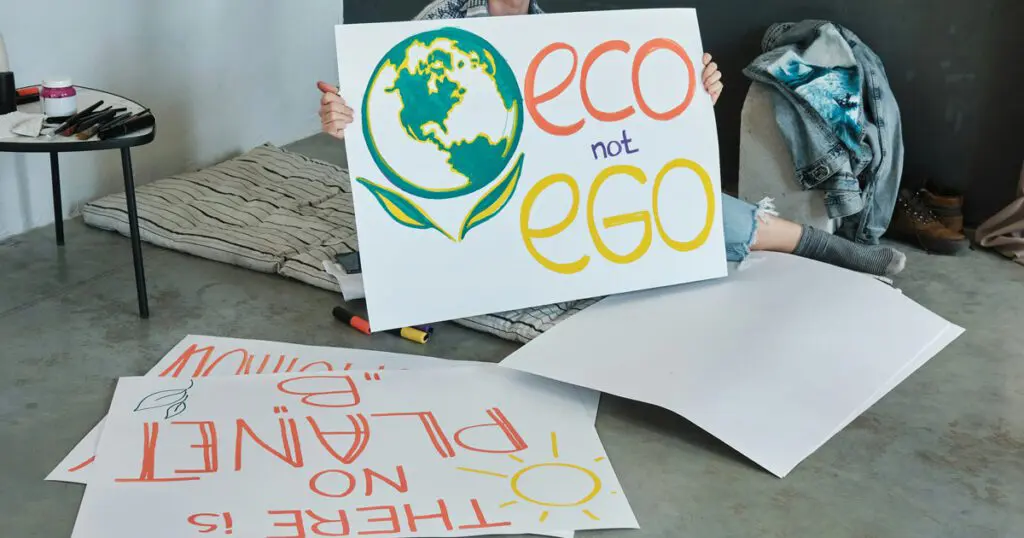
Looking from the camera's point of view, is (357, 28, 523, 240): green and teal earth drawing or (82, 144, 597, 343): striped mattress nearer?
(357, 28, 523, 240): green and teal earth drawing

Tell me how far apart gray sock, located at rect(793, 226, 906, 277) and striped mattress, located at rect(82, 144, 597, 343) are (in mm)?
675

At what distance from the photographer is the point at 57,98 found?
202 centimetres

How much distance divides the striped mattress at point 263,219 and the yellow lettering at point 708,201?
22cm

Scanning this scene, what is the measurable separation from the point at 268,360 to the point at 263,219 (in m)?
0.85

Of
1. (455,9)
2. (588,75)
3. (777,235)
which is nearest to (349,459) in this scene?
(588,75)

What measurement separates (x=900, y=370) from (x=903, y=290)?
0.69 m

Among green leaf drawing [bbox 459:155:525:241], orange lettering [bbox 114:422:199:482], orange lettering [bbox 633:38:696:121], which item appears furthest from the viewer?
orange lettering [bbox 633:38:696:121]

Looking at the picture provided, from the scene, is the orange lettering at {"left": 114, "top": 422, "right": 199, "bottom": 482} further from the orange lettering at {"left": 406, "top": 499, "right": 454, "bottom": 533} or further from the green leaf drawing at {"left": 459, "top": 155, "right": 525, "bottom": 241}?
the green leaf drawing at {"left": 459, "top": 155, "right": 525, "bottom": 241}

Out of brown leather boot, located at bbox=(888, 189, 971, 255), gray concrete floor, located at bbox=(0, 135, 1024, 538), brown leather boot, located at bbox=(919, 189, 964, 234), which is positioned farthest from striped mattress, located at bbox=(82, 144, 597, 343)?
brown leather boot, located at bbox=(919, 189, 964, 234)

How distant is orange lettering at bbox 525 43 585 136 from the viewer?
79.4 inches

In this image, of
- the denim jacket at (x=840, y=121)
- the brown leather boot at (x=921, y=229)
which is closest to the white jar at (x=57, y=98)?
the denim jacket at (x=840, y=121)

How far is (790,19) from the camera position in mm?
2969

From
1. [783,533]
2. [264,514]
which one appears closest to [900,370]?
[783,533]

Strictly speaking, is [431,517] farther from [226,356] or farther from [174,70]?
[174,70]
